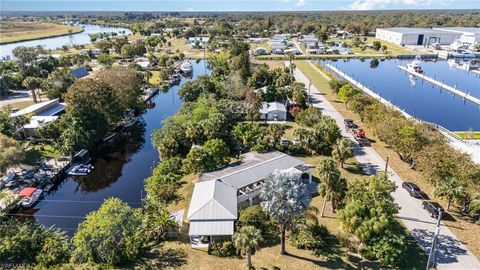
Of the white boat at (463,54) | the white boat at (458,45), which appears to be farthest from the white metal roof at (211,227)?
the white boat at (458,45)

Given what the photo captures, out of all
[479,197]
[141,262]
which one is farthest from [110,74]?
[479,197]

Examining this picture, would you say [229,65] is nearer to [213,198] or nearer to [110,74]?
[110,74]

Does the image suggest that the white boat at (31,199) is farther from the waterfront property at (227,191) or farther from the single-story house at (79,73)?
the single-story house at (79,73)

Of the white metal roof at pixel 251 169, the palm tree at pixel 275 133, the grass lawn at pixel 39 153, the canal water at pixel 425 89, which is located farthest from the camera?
the canal water at pixel 425 89

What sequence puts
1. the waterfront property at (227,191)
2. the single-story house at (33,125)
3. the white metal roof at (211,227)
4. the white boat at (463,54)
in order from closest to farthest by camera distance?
the white metal roof at (211,227) → the waterfront property at (227,191) → the single-story house at (33,125) → the white boat at (463,54)

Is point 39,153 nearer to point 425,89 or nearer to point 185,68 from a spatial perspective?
point 185,68

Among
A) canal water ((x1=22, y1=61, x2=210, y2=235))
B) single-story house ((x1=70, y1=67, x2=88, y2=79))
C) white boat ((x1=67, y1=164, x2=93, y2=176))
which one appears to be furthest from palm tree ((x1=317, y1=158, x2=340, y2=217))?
single-story house ((x1=70, y1=67, x2=88, y2=79))
